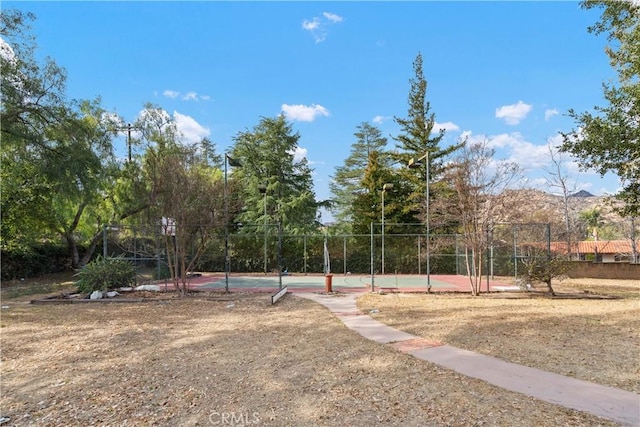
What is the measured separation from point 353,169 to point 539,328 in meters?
28.8

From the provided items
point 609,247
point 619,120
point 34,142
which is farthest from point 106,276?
point 609,247

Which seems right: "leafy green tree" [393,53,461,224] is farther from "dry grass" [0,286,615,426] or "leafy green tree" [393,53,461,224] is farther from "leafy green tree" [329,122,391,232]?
"dry grass" [0,286,615,426]

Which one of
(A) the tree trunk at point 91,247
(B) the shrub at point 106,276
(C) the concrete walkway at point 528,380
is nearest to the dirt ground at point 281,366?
(C) the concrete walkway at point 528,380

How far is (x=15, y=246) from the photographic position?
16.2m

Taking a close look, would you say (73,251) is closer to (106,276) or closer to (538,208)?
(106,276)

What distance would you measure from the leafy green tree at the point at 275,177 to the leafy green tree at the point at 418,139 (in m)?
7.68

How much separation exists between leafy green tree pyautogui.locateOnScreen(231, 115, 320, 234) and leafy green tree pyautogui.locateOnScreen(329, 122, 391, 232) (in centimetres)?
324

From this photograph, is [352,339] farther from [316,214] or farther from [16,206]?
[316,214]

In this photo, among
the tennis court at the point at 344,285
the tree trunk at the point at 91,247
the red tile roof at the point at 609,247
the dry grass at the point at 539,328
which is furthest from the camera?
the red tile roof at the point at 609,247

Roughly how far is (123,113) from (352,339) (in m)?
19.4

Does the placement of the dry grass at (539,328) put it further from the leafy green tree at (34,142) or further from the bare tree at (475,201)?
the leafy green tree at (34,142)

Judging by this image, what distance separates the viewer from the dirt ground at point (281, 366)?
11.1 feet

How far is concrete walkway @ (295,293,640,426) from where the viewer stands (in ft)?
11.2

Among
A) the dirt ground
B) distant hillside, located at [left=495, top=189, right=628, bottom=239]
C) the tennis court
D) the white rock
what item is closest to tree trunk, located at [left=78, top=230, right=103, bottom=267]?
the tennis court
